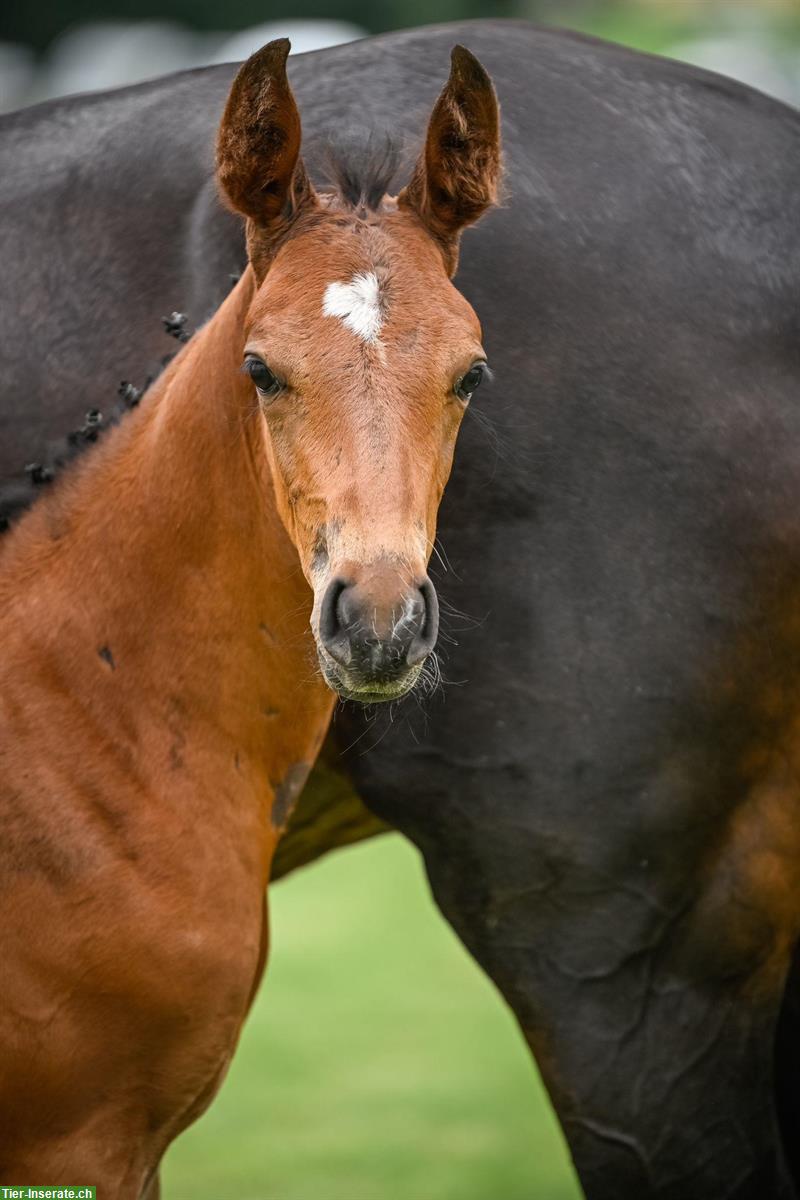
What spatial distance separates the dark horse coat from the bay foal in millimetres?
322

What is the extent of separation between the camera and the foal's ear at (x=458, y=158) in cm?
293

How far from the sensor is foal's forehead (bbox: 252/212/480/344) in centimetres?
271

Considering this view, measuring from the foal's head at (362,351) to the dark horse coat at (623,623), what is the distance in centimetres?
41

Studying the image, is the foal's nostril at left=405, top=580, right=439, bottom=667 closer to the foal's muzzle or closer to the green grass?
the foal's muzzle

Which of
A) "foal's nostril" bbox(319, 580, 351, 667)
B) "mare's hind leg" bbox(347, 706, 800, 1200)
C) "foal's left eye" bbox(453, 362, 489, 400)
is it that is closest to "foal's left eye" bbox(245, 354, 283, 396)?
"foal's left eye" bbox(453, 362, 489, 400)

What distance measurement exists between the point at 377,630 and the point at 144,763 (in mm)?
783

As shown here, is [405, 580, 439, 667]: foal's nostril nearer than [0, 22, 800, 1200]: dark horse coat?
Yes

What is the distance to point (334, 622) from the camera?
8.41 ft

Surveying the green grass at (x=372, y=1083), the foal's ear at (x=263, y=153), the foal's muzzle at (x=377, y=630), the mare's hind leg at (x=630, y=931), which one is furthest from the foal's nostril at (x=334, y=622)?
the green grass at (x=372, y=1083)

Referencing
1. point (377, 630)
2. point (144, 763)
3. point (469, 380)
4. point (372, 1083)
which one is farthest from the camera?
point (372, 1083)

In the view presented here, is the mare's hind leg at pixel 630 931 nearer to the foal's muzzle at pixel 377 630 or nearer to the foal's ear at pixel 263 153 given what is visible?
the foal's muzzle at pixel 377 630

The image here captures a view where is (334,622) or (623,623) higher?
(334,622)

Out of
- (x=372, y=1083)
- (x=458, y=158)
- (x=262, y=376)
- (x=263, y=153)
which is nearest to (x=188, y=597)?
(x=262, y=376)

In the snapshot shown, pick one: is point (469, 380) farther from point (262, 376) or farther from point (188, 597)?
point (188, 597)
